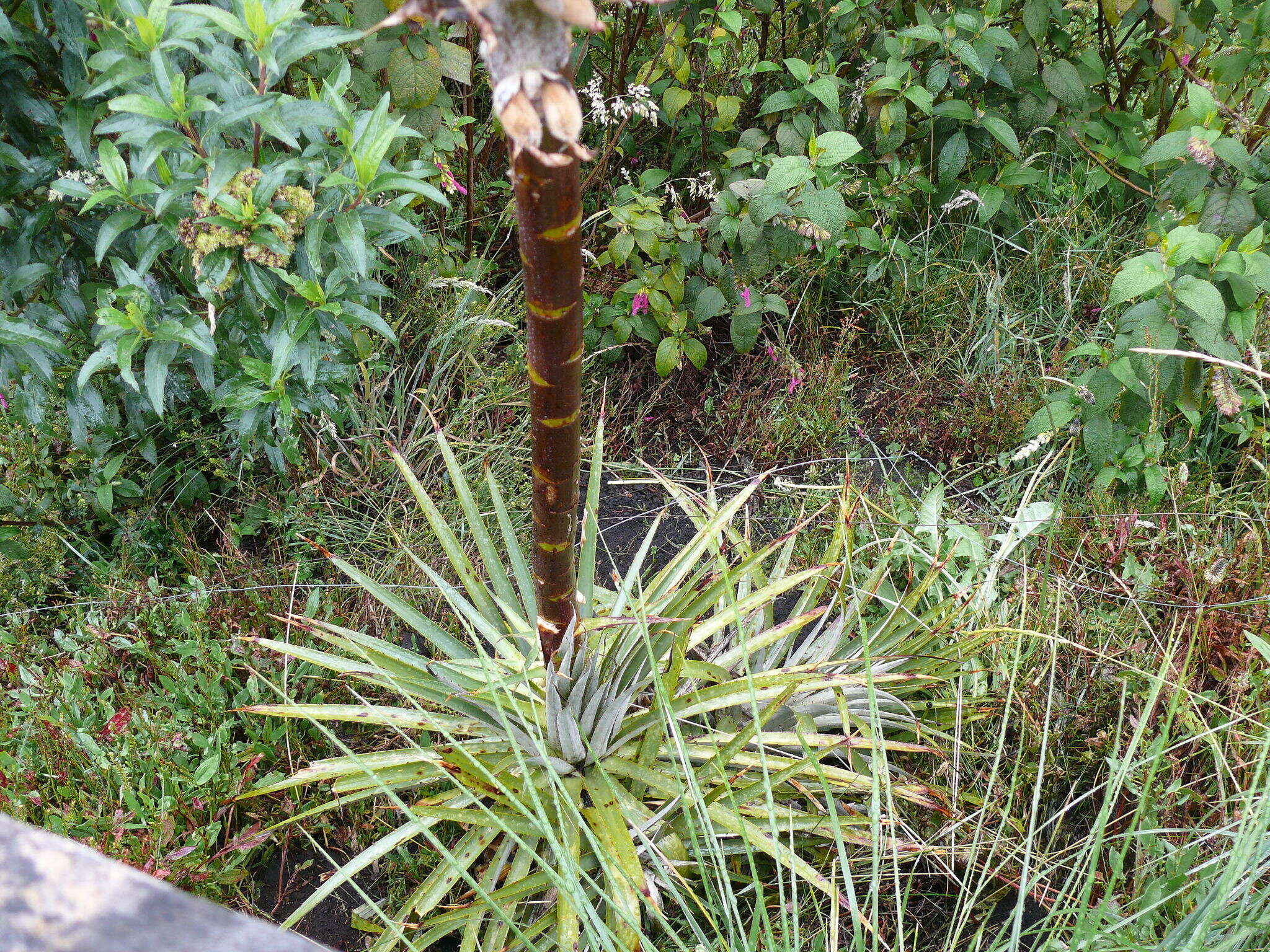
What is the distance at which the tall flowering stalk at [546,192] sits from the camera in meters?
0.71

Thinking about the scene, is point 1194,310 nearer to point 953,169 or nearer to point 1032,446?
point 1032,446

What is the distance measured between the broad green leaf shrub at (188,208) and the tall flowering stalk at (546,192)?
65 centimetres

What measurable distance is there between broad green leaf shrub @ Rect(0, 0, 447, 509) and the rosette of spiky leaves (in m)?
0.42

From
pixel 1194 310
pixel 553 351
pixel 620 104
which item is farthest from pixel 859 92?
pixel 553 351

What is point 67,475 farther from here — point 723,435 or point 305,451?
point 723,435

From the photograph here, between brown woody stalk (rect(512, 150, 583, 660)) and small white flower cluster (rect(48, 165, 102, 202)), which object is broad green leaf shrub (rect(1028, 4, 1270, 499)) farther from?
small white flower cluster (rect(48, 165, 102, 202))

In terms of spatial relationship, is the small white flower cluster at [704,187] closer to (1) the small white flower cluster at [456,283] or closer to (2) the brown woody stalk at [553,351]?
(1) the small white flower cluster at [456,283]

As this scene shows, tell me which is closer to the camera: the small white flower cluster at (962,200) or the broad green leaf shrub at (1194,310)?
the broad green leaf shrub at (1194,310)

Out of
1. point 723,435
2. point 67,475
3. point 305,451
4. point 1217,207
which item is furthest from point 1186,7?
point 67,475

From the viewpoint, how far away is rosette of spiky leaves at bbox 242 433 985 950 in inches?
56.5

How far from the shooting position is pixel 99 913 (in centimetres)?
38

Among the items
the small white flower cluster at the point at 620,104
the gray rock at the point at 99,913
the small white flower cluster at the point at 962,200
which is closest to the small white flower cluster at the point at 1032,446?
the small white flower cluster at the point at 962,200

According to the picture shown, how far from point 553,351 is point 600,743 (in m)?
0.94

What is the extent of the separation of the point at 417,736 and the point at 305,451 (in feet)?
3.28
